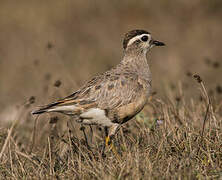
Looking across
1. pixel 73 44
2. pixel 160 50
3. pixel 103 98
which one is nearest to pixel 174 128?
pixel 103 98

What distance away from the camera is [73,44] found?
49.3 ft

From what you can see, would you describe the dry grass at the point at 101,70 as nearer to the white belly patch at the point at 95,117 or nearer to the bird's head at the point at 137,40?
the white belly patch at the point at 95,117

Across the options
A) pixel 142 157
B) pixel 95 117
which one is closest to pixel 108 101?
pixel 95 117

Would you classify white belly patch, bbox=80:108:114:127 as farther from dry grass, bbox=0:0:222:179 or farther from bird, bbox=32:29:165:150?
dry grass, bbox=0:0:222:179

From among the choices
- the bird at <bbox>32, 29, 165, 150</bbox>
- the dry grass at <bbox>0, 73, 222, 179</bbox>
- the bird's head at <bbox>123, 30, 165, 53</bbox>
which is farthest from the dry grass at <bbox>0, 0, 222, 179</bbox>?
the bird's head at <bbox>123, 30, 165, 53</bbox>

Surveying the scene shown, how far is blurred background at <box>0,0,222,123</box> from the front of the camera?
12594 mm

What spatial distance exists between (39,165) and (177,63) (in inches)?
353

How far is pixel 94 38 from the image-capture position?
50.3 ft

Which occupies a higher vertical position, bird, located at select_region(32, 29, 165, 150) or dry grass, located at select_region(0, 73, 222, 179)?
bird, located at select_region(32, 29, 165, 150)

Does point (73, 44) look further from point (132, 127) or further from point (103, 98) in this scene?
point (103, 98)

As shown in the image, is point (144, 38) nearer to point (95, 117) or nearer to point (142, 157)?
point (95, 117)

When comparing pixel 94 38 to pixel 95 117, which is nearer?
pixel 95 117

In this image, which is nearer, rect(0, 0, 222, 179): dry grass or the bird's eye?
rect(0, 0, 222, 179): dry grass

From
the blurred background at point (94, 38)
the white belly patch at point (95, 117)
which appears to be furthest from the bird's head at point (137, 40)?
the blurred background at point (94, 38)
